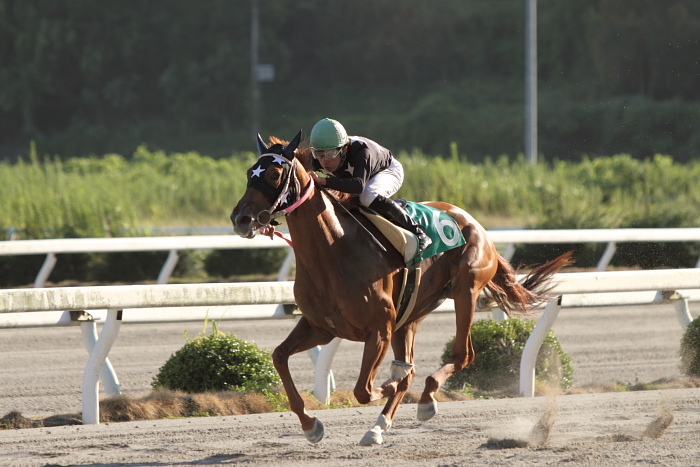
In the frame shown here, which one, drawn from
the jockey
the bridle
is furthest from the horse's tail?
the bridle

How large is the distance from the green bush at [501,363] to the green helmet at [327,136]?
2.21m

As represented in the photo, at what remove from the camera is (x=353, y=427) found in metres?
5.20

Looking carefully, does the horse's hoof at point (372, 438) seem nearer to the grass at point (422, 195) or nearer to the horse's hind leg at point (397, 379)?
the horse's hind leg at point (397, 379)

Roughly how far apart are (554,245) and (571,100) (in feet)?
99.4

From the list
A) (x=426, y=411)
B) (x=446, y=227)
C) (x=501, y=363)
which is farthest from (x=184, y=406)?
(x=501, y=363)

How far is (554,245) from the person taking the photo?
43.7ft

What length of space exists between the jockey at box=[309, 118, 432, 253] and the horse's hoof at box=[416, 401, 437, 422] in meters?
0.75

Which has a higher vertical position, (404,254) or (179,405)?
(404,254)

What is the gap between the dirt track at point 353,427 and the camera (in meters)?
4.45

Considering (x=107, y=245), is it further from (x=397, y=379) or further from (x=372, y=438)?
(x=372, y=438)

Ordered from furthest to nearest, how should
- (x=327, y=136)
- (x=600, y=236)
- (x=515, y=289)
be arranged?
(x=600, y=236) < (x=515, y=289) < (x=327, y=136)

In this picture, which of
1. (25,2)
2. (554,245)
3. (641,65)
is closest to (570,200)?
(554,245)

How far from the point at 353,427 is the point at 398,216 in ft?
3.53

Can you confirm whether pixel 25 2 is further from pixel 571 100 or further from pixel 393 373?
pixel 393 373
